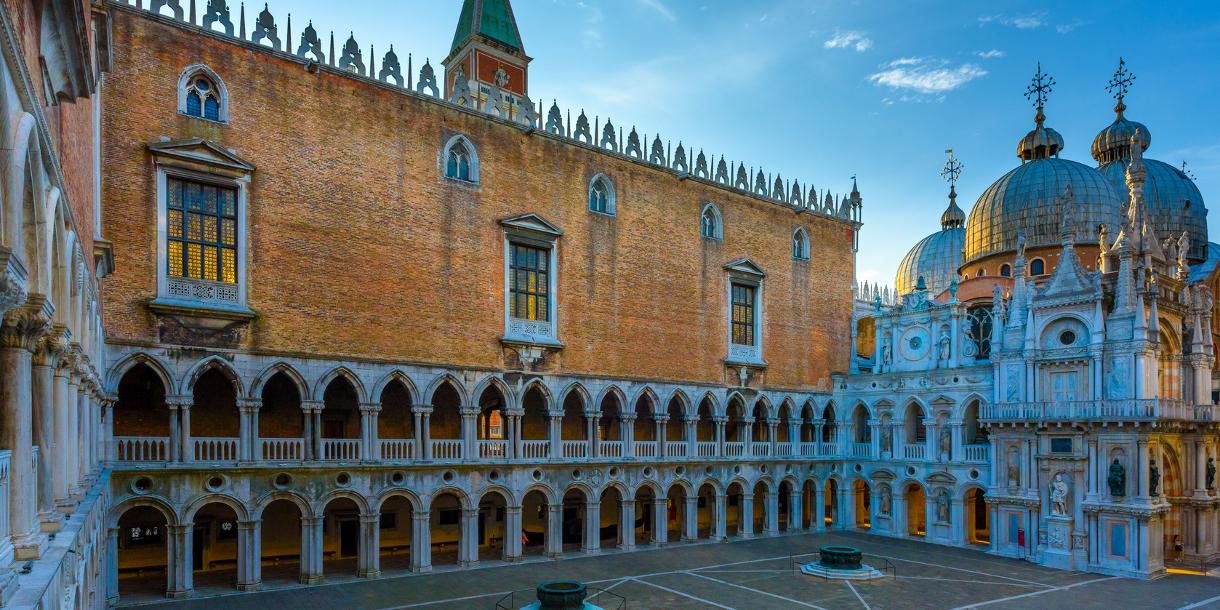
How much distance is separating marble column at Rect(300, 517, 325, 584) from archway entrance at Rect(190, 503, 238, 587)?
11.0ft

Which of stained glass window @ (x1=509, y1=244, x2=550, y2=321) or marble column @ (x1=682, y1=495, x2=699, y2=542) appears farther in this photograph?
marble column @ (x1=682, y1=495, x2=699, y2=542)

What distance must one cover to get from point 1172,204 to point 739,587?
129 feet

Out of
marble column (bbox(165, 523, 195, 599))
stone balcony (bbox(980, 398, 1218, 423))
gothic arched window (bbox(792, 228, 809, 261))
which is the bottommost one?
marble column (bbox(165, 523, 195, 599))

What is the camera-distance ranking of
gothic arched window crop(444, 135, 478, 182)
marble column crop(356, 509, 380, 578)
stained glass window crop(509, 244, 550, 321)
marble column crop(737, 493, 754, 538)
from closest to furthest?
marble column crop(356, 509, 380, 578) → gothic arched window crop(444, 135, 478, 182) → stained glass window crop(509, 244, 550, 321) → marble column crop(737, 493, 754, 538)

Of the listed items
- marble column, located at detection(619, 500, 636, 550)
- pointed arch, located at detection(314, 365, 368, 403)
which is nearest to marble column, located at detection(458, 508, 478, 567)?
pointed arch, located at detection(314, 365, 368, 403)

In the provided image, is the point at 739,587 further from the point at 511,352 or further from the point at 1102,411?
the point at 1102,411

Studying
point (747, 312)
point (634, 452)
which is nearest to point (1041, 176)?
→ point (747, 312)

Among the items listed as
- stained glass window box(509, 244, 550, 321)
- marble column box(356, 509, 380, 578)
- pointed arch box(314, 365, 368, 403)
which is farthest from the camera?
stained glass window box(509, 244, 550, 321)

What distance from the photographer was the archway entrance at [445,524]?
31219mm

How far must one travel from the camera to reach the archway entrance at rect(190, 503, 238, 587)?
87.4ft

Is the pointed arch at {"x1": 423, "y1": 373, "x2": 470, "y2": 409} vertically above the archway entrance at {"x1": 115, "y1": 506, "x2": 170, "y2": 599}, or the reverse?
the pointed arch at {"x1": 423, "y1": 373, "x2": 470, "y2": 409}

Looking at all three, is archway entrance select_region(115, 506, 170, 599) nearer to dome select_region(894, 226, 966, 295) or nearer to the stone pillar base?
the stone pillar base

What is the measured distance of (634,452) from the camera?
32.5 meters

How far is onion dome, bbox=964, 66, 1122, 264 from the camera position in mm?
42469
